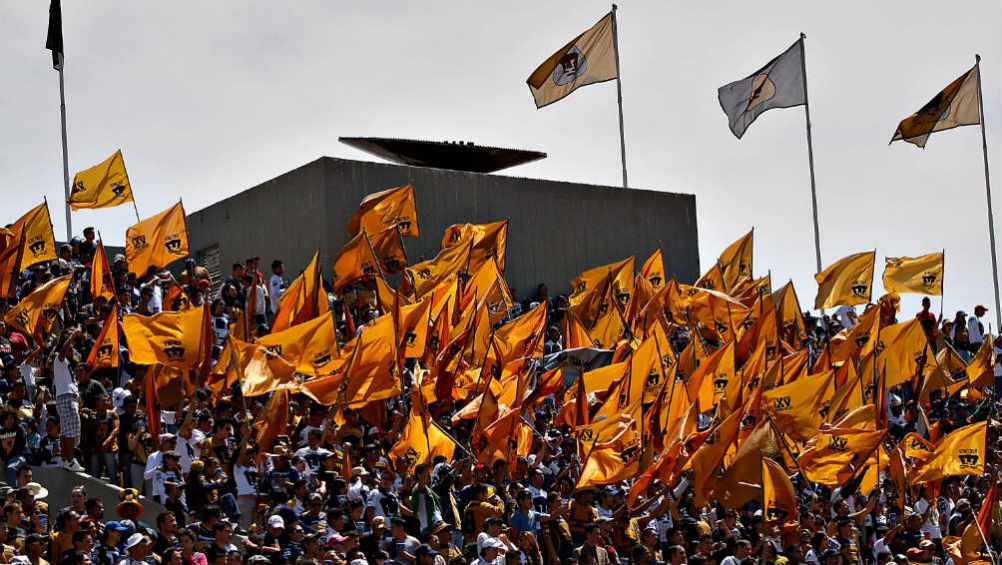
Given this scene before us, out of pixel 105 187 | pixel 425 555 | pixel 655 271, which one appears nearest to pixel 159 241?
pixel 105 187

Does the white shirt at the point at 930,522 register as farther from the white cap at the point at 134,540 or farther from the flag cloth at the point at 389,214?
the white cap at the point at 134,540

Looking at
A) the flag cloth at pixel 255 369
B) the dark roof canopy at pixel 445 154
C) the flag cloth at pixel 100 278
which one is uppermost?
the dark roof canopy at pixel 445 154

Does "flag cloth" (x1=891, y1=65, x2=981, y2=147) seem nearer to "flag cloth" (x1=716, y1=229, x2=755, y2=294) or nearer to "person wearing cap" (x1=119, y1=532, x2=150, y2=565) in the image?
"flag cloth" (x1=716, y1=229, x2=755, y2=294)

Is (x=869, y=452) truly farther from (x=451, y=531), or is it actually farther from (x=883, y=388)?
(x=451, y=531)

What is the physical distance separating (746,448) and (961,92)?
59.8ft

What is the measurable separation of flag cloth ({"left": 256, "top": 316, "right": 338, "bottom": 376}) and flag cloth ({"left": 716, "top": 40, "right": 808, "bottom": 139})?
16.4 m

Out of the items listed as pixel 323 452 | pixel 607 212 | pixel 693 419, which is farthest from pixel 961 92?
pixel 323 452

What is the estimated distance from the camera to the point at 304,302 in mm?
28391

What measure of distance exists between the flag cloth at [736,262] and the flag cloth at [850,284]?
1.54 metres

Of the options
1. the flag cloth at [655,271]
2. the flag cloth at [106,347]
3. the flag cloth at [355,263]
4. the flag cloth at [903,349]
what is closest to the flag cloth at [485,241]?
the flag cloth at [355,263]

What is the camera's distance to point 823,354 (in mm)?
31922

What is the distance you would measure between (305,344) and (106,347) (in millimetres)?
2840

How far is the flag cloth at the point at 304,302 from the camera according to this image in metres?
28.2

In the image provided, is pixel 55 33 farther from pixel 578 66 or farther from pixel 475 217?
pixel 578 66
